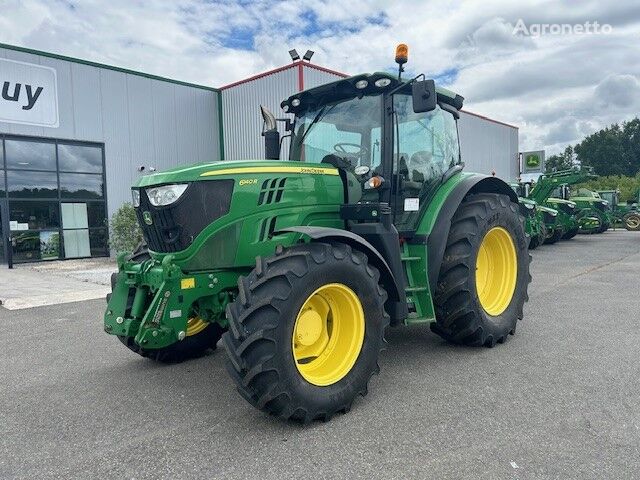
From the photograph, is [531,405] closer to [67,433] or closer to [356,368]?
[356,368]

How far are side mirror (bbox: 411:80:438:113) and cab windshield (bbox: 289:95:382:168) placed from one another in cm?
48

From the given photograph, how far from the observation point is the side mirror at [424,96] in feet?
12.6

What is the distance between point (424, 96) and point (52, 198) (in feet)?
48.7

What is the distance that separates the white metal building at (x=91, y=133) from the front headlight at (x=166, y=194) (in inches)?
502

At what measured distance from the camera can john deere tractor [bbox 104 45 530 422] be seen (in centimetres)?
311

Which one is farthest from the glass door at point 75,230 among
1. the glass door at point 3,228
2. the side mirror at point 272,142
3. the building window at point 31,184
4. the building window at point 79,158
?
the side mirror at point 272,142

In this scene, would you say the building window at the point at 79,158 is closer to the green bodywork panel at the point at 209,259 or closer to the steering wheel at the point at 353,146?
the green bodywork panel at the point at 209,259

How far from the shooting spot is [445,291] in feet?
14.6

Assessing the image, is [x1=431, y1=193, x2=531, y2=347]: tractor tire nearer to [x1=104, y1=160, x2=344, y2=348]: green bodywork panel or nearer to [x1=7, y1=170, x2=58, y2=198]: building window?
[x1=104, y1=160, x2=344, y2=348]: green bodywork panel

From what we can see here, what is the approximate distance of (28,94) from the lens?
565 inches

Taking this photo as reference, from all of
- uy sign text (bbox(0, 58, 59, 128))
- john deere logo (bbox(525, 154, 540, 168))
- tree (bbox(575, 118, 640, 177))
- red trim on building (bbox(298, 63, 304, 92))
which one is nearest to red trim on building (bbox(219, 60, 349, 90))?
red trim on building (bbox(298, 63, 304, 92))

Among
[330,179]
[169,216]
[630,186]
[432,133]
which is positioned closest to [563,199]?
[432,133]

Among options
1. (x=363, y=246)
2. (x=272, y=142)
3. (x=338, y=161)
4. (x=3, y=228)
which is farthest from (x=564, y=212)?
(x=3, y=228)

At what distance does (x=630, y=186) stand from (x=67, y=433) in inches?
1659
